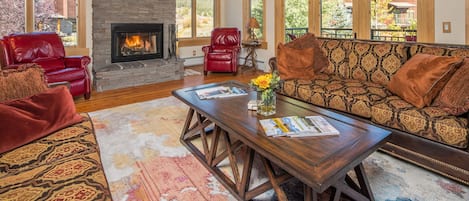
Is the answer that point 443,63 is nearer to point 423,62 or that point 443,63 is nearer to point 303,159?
point 423,62

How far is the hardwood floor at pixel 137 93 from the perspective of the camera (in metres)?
4.11

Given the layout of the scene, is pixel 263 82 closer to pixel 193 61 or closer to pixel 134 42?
pixel 134 42

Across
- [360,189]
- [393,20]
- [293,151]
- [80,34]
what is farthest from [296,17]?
[293,151]

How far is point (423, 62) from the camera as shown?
2480 millimetres

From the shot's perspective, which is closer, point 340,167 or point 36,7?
point 340,167

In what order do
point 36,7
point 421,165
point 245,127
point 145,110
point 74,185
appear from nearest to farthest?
point 74,185, point 245,127, point 421,165, point 145,110, point 36,7

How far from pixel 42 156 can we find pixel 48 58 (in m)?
3.33

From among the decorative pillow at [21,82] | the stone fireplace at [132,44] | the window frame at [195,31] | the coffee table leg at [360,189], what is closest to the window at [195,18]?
the window frame at [195,31]

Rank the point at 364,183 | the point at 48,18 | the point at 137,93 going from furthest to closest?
the point at 48,18, the point at 137,93, the point at 364,183

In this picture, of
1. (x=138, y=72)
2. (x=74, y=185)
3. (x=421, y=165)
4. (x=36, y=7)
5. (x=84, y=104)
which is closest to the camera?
(x=74, y=185)

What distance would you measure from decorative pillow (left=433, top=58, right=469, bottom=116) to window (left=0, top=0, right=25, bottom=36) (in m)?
5.69

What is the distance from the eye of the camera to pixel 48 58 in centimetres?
429

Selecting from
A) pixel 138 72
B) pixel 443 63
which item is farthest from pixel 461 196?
pixel 138 72

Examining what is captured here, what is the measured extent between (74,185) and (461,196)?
228 cm
